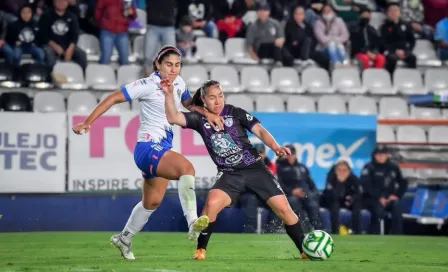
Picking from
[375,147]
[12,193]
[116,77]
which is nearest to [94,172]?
[12,193]

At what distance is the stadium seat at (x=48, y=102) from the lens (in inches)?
790

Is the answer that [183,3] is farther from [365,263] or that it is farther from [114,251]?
[365,263]

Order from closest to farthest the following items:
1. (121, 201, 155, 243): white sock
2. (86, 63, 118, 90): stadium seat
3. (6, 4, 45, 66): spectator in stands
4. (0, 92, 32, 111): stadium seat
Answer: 1. (121, 201, 155, 243): white sock
2. (0, 92, 32, 111): stadium seat
3. (6, 4, 45, 66): spectator in stands
4. (86, 63, 118, 90): stadium seat

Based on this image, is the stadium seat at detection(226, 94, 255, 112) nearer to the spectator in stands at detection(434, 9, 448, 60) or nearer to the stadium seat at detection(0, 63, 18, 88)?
the stadium seat at detection(0, 63, 18, 88)

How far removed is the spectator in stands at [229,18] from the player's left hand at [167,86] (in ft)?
40.6

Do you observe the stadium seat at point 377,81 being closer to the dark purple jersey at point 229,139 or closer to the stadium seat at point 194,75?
the stadium seat at point 194,75

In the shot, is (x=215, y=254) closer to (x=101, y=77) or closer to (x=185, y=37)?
(x=101, y=77)

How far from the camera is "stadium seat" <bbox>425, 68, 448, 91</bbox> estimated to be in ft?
78.3

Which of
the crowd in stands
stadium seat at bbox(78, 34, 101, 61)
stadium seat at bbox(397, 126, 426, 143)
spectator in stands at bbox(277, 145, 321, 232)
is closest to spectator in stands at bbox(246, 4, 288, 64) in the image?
the crowd in stands

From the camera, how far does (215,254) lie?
12852 mm

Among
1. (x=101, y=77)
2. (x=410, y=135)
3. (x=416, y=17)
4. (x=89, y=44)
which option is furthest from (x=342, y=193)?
(x=416, y=17)

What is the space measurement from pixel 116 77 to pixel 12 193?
3.89 meters

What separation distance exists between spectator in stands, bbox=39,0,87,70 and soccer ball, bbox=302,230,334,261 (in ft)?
36.9

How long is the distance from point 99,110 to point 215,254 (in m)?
2.78
